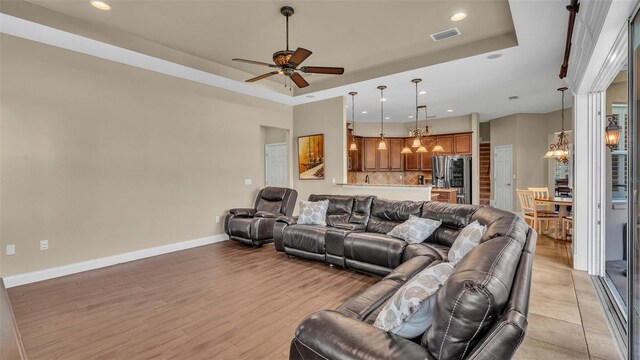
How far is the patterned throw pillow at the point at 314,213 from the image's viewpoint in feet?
14.9

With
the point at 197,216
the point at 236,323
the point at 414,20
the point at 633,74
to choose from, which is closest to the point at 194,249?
the point at 197,216

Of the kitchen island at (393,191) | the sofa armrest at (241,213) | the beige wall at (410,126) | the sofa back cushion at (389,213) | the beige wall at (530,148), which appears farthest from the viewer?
the beige wall at (410,126)

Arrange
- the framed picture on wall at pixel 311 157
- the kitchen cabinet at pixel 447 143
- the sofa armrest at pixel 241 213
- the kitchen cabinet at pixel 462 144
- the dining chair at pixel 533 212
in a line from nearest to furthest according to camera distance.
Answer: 1. the sofa armrest at pixel 241 213
2. the dining chair at pixel 533 212
3. the framed picture on wall at pixel 311 157
4. the kitchen cabinet at pixel 462 144
5. the kitchen cabinet at pixel 447 143

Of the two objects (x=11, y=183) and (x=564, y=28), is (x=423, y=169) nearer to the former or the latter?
(x=564, y=28)

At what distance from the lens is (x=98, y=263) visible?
13.7 ft

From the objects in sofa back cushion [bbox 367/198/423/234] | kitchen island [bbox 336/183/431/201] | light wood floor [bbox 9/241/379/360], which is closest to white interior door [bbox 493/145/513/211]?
kitchen island [bbox 336/183/431/201]

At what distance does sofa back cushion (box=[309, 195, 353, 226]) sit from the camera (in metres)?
4.56

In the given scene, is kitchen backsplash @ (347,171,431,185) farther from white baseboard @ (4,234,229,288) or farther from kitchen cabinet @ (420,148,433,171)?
white baseboard @ (4,234,229,288)

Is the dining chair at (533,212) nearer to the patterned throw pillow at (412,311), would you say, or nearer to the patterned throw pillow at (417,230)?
the patterned throw pillow at (417,230)

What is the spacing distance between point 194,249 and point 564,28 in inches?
236

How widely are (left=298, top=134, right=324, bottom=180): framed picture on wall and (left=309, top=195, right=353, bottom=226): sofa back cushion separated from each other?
6.52 feet

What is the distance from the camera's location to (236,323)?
102 inches

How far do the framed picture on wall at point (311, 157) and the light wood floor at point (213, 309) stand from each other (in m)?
2.83

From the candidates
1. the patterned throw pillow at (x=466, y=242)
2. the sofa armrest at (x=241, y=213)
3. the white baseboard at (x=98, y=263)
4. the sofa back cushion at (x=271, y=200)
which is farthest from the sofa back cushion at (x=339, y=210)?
the white baseboard at (x=98, y=263)
